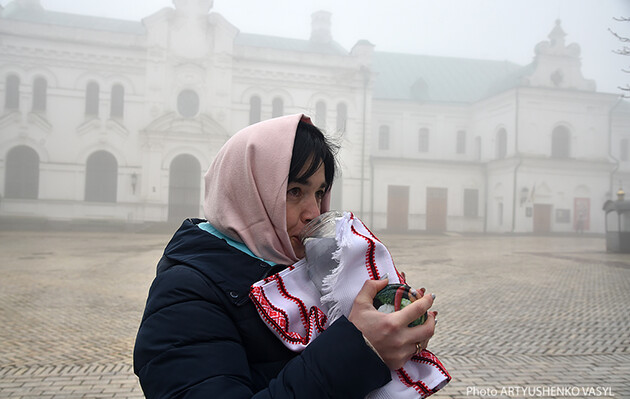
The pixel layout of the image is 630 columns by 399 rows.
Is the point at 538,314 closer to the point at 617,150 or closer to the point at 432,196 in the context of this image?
the point at 432,196

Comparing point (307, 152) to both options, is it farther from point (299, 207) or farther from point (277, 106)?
point (277, 106)

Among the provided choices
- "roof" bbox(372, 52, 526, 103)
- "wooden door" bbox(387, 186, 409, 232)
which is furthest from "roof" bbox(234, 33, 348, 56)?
"wooden door" bbox(387, 186, 409, 232)

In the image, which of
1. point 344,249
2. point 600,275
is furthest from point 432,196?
point 344,249

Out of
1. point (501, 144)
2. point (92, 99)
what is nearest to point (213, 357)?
point (92, 99)

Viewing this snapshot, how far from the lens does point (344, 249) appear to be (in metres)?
1.13

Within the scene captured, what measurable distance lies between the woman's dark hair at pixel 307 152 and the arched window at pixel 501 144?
111 feet

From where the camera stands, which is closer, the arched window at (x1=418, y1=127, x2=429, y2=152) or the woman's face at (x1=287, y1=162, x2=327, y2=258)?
the woman's face at (x1=287, y1=162, x2=327, y2=258)

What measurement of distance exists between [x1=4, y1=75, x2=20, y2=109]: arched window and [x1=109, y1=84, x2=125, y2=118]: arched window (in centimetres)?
458

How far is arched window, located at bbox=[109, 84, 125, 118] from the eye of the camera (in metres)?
26.3

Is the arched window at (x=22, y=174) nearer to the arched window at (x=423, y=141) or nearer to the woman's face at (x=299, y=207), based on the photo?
the arched window at (x=423, y=141)

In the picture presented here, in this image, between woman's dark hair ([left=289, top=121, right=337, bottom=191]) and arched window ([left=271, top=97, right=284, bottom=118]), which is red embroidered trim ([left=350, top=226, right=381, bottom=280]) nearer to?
woman's dark hair ([left=289, top=121, right=337, bottom=191])

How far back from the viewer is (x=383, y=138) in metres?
35.3

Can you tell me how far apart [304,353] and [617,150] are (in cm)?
4037

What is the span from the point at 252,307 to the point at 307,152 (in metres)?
0.47
